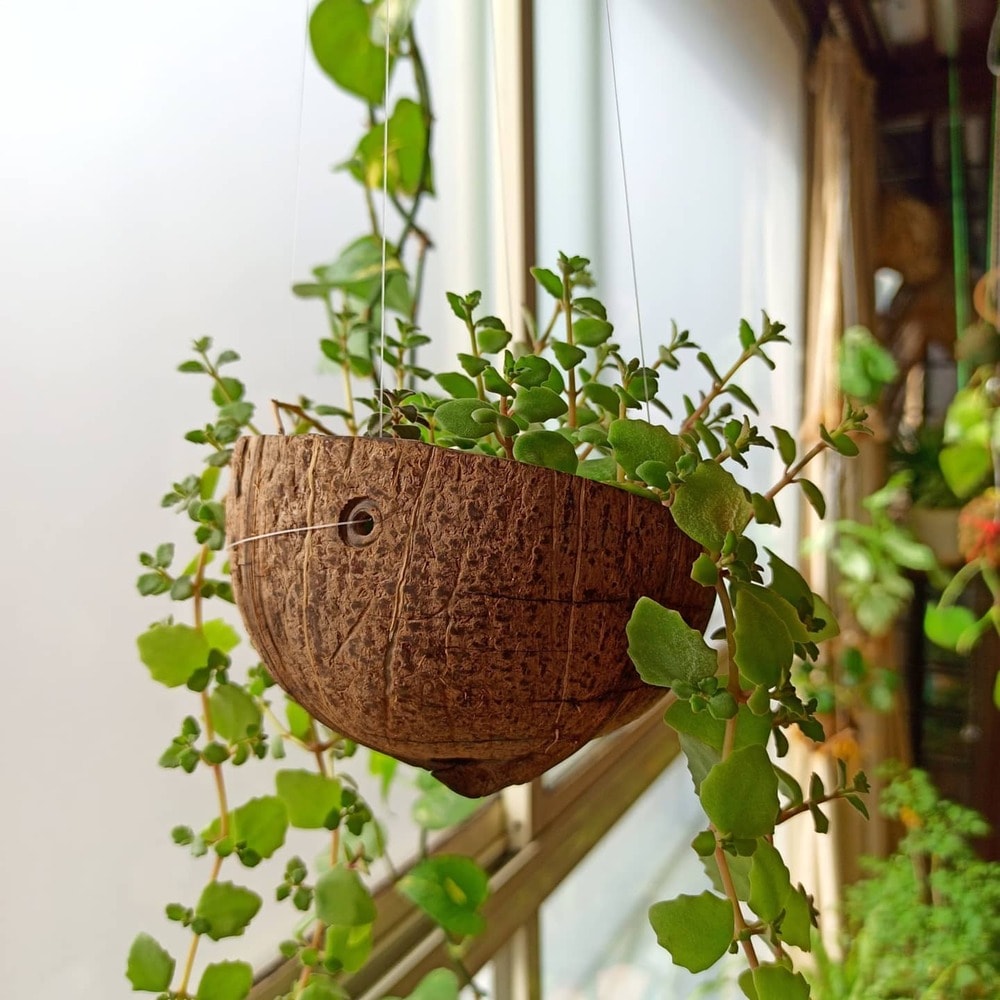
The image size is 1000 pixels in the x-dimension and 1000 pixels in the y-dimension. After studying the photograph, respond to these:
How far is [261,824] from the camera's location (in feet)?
1.58

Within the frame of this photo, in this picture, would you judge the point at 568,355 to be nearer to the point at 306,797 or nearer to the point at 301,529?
the point at 301,529

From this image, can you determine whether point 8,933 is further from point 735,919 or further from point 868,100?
point 868,100

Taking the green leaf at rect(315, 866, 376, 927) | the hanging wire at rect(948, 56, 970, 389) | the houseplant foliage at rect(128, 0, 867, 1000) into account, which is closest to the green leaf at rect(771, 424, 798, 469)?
the houseplant foliage at rect(128, 0, 867, 1000)

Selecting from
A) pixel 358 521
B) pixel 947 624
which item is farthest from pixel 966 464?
pixel 358 521

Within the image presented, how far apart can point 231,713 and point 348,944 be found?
0.16 m

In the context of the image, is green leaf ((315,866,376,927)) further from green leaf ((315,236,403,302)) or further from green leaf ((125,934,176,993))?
green leaf ((315,236,403,302))

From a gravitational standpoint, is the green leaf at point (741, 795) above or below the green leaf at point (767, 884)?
above

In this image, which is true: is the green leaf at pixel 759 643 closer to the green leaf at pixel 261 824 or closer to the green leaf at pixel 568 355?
the green leaf at pixel 568 355

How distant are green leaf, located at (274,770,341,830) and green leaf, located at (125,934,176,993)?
0.10 meters

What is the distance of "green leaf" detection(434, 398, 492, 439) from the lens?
325 mm

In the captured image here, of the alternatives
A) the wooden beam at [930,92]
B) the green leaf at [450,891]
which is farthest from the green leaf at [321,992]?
the wooden beam at [930,92]

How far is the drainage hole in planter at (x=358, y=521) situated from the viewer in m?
0.29

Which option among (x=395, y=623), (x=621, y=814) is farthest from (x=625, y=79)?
(x=395, y=623)

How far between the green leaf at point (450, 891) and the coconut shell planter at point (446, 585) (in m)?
0.31
